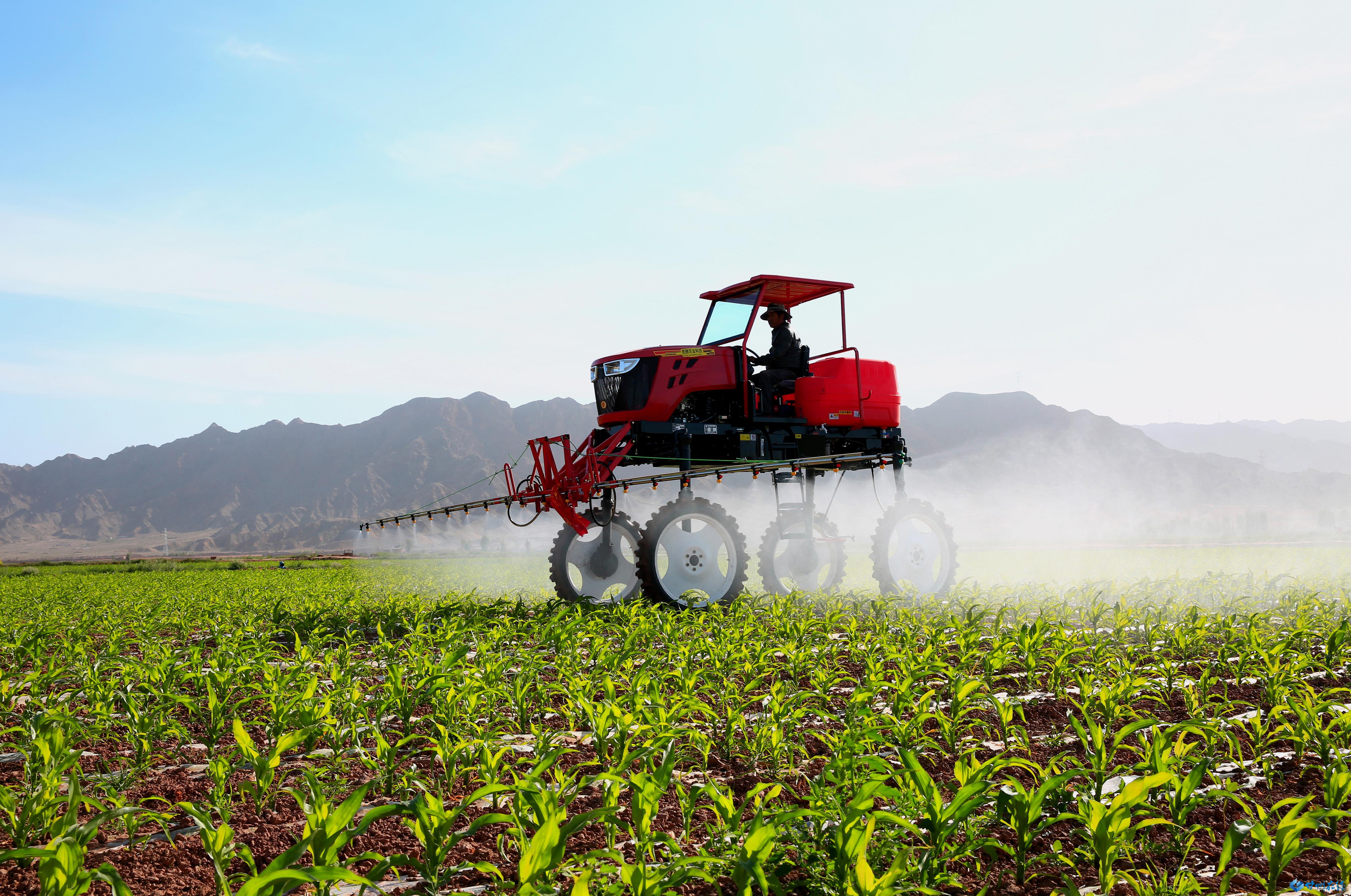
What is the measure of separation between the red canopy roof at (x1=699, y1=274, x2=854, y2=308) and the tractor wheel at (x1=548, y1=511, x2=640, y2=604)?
3.31m

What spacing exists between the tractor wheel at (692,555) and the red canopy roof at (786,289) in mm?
2863

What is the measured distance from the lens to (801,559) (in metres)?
11.6

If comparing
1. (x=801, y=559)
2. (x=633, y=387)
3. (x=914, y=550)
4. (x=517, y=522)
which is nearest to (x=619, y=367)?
(x=633, y=387)

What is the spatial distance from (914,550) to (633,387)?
184 inches

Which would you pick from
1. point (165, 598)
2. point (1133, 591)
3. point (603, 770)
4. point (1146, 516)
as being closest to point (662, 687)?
point (603, 770)

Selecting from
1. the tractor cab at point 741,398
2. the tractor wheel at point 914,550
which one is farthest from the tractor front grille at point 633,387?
the tractor wheel at point 914,550

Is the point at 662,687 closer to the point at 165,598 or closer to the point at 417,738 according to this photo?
the point at 417,738

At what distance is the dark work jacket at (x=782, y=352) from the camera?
1080cm

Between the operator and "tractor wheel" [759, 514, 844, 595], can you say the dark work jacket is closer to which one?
the operator

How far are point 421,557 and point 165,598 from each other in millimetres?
26015

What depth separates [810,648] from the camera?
631 cm

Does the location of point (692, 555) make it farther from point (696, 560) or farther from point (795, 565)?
point (795, 565)

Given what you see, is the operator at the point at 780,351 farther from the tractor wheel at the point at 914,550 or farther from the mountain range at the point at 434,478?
the mountain range at the point at 434,478

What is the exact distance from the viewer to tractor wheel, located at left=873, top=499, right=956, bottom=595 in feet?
36.2
